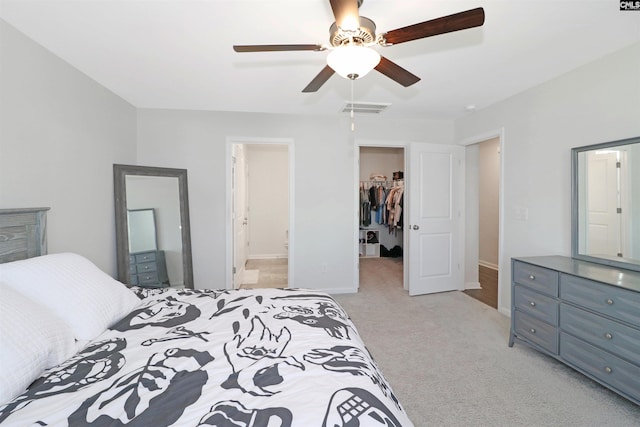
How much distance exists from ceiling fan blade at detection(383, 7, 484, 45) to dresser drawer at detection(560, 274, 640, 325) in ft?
5.75

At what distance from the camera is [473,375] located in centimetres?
202

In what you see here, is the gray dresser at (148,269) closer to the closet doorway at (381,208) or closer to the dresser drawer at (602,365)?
the closet doorway at (381,208)

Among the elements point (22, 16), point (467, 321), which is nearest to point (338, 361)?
point (467, 321)

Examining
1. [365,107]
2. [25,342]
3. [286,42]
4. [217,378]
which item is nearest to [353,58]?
[286,42]

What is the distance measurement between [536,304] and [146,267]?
3.62m

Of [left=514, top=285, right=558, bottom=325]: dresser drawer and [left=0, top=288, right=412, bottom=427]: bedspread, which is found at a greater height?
[left=0, top=288, right=412, bottom=427]: bedspread

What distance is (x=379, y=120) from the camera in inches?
148

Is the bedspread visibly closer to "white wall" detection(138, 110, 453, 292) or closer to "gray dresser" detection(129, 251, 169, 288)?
"gray dresser" detection(129, 251, 169, 288)

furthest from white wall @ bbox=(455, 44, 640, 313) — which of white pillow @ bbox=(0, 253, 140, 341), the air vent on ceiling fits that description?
white pillow @ bbox=(0, 253, 140, 341)

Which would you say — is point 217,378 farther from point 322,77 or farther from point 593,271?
point 593,271

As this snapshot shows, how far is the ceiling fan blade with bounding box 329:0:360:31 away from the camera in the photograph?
1.18 meters

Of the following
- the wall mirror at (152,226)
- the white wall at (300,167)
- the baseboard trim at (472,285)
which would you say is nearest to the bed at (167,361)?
the wall mirror at (152,226)

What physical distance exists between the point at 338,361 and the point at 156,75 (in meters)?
2.76

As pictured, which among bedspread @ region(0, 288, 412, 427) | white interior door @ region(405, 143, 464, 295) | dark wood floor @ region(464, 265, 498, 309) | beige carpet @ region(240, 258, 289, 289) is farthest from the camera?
beige carpet @ region(240, 258, 289, 289)
